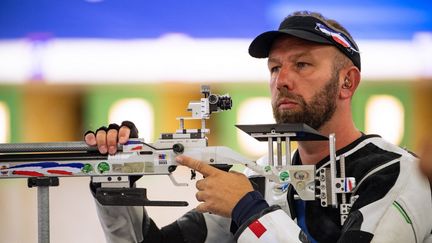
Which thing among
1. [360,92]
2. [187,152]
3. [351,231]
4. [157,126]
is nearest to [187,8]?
[157,126]

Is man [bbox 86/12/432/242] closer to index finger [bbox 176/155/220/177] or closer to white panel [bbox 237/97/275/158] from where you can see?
index finger [bbox 176/155/220/177]

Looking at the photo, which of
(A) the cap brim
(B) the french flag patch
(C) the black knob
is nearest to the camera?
(B) the french flag patch

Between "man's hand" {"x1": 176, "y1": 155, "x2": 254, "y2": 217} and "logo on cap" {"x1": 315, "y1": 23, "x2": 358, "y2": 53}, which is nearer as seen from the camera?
"man's hand" {"x1": 176, "y1": 155, "x2": 254, "y2": 217}

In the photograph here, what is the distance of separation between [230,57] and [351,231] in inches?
55.1

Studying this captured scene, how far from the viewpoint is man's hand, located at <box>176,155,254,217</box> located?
1.50m

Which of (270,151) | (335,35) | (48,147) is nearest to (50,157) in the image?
(48,147)

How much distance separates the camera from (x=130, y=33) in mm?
2783

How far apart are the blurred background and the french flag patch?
1.27 meters

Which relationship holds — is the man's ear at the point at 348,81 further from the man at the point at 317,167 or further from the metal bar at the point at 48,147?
the metal bar at the point at 48,147

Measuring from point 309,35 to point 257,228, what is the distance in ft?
1.84

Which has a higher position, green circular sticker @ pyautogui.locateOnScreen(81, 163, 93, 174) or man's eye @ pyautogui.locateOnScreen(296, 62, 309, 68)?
man's eye @ pyautogui.locateOnScreen(296, 62, 309, 68)

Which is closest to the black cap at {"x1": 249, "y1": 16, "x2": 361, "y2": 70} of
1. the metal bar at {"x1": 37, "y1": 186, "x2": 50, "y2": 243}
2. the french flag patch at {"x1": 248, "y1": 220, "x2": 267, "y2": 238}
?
the french flag patch at {"x1": 248, "y1": 220, "x2": 267, "y2": 238}

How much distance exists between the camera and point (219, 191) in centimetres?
150

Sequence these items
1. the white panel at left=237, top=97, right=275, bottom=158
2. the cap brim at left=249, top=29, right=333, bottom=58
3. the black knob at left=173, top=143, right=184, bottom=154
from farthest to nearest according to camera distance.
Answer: the white panel at left=237, top=97, right=275, bottom=158
the cap brim at left=249, top=29, right=333, bottom=58
the black knob at left=173, top=143, right=184, bottom=154
